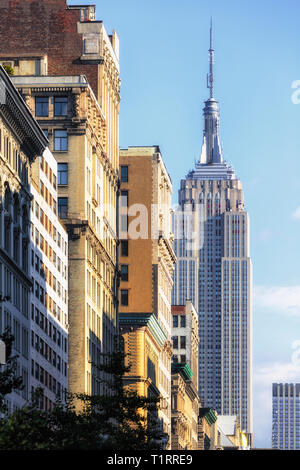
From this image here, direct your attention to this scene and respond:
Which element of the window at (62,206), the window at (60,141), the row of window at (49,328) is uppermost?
the window at (60,141)

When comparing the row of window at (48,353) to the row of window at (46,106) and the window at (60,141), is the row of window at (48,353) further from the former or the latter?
the row of window at (46,106)

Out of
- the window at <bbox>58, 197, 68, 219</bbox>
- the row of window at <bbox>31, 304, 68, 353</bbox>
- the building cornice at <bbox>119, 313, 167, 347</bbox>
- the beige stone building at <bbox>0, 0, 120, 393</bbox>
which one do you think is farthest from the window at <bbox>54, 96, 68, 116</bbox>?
the building cornice at <bbox>119, 313, 167, 347</bbox>

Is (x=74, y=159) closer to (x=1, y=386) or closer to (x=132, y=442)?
(x=132, y=442)

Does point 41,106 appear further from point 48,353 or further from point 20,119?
point 20,119

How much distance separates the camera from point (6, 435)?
196 ft

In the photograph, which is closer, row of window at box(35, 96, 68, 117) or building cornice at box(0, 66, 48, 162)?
building cornice at box(0, 66, 48, 162)

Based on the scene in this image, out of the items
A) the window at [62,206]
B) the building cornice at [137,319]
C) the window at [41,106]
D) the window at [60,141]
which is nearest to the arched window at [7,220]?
the window at [62,206]

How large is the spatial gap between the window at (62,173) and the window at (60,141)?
64.9 inches

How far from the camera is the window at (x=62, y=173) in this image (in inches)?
5694

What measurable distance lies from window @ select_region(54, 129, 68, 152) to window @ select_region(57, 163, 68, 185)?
5.41 ft

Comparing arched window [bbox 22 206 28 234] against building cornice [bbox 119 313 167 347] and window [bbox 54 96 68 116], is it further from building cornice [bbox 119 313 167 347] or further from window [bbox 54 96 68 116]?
building cornice [bbox 119 313 167 347]

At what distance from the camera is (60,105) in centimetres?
14638

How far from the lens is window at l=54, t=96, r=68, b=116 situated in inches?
5748

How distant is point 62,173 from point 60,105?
23.8ft
